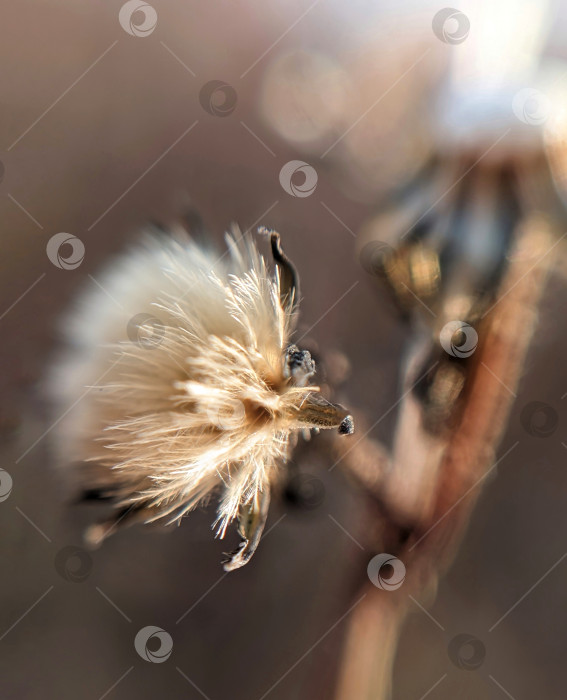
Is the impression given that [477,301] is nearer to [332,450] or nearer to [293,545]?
[332,450]

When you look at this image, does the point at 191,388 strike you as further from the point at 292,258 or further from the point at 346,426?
the point at 292,258

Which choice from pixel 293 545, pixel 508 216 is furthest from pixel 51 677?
pixel 508 216

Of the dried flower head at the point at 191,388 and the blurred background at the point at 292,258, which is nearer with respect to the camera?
the dried flower head at the point at 191,388

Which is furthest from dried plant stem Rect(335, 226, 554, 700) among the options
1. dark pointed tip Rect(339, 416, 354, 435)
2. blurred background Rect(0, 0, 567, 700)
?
dark pointed tip Rect(339, 416, 354, 435)

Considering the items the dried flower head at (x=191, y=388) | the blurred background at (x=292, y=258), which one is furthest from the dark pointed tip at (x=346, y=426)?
the blurred background at (x=292, y=258)

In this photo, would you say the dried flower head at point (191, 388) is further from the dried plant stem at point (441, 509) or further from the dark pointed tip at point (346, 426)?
the dried plant stem at point (441, 509)

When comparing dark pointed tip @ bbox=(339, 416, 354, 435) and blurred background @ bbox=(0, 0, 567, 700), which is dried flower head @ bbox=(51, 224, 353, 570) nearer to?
dark pointed tip @ bbox=(339, 416, 354, 435)
